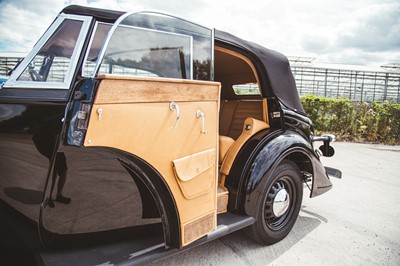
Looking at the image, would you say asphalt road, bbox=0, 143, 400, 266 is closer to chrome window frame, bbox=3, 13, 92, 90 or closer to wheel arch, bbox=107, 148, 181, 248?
wheel arch, bbox=107, 148, 181, 248

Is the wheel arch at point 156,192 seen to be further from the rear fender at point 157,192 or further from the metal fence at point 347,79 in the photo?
the metal fence at point 347,79

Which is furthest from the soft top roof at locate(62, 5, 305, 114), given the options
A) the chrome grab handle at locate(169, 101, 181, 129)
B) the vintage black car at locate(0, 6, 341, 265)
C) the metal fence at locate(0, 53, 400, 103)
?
the metal fence at locate(0, 53, 400, 103)

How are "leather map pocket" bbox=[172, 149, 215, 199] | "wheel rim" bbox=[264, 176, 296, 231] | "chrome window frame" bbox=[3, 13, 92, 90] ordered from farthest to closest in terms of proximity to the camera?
"wheel rim" bbox=[264, 176, 296, 231]
"leather map pocket" bbox=[172, 149, 215, 199]
"chrome window frame" bbox=[3, 13, 92, 90]

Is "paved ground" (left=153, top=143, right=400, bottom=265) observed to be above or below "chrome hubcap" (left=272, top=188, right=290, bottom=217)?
below

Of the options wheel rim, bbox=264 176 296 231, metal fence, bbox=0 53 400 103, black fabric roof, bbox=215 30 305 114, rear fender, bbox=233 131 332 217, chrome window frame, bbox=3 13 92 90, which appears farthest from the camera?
metal fence, bbox=0 53 400 103

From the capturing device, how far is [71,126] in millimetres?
1453

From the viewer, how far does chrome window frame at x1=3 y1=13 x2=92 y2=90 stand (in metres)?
1.65

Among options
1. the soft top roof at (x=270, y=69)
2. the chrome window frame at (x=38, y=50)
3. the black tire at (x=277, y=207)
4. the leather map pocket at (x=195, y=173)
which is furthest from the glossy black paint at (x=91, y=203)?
the soft top roof at (x=270, y=69)

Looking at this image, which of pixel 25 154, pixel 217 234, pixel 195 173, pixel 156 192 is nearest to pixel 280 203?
pixel 217 234

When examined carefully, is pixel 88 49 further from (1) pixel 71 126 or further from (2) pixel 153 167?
(2) pixel 153 167

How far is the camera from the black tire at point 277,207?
2664 mm

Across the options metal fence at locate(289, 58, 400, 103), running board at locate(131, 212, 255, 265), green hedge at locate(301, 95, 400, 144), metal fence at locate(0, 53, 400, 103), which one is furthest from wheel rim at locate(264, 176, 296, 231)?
metal fence at locate(289, 58, 400, 103)

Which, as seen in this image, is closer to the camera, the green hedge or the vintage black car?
the vintage black car

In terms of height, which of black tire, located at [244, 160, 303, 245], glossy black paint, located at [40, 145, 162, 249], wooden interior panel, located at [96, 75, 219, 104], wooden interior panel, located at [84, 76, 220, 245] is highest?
wooden interior panel, located at [96, 75, 219, 104]
